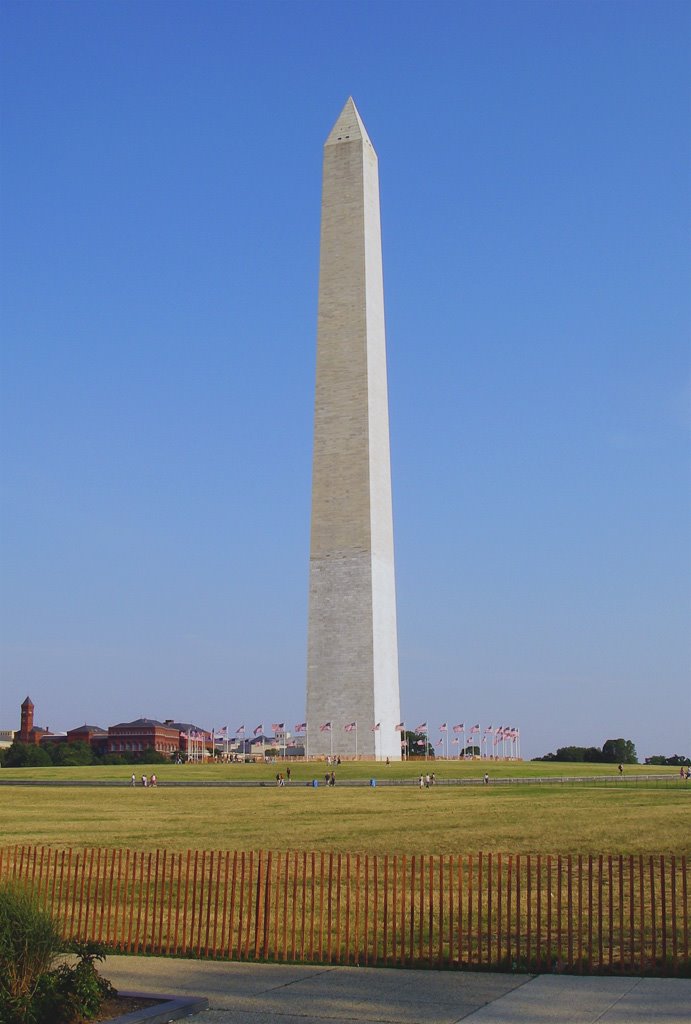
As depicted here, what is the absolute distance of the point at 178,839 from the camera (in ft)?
96.2

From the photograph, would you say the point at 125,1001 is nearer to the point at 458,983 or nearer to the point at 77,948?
the point at 77,948

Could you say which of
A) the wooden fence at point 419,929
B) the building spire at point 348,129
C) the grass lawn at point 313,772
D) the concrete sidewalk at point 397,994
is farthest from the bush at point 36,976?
the building spire at point 348,129

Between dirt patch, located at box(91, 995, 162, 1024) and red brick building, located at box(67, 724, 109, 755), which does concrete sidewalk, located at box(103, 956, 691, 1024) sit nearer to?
dirt patch, located at box(91, 995, 162, 1024)

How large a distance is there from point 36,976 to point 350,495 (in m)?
67.4

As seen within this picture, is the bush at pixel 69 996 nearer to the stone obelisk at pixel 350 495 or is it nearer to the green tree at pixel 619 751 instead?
the stone obelisk at pixel 350 495

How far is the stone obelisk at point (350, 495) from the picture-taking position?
77812 mm

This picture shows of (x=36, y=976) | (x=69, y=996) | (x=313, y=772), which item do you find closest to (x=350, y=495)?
(x=313, y=772)

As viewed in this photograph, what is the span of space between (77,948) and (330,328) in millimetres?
70637

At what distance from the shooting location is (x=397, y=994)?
1281cm

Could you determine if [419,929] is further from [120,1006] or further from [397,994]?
[120,1006]

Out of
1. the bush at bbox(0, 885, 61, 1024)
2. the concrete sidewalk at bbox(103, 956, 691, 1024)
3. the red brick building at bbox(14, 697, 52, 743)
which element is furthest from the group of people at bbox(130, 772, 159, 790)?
the red brick building at bbox(14, 697, 52, 743)

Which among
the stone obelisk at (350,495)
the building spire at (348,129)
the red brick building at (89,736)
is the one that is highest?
the building spire at (348,129)

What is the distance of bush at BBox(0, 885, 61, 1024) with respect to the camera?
35.6 ft

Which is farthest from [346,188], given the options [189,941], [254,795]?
[189,941]
